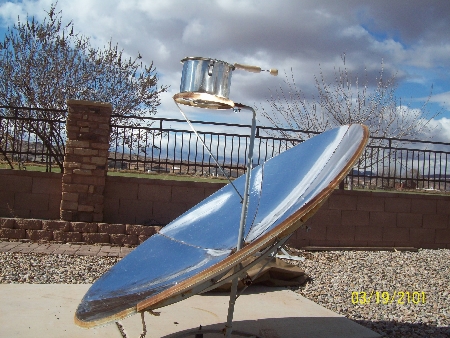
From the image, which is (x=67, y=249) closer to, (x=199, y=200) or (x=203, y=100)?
(x=199, y=200)

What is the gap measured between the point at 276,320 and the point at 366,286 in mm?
1765

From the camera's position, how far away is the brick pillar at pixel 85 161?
7191mm

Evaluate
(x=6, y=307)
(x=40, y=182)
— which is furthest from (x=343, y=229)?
(x=6, y=307)

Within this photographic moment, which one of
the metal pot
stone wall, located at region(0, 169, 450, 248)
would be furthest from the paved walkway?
the metal pot

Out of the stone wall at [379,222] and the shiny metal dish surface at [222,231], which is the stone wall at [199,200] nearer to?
the stone wall at [379,222]

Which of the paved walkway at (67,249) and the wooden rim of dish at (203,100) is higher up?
the wooden rim of dish at (203,100)

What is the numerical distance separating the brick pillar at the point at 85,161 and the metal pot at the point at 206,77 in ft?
16.6

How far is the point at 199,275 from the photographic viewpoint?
2.08 meters

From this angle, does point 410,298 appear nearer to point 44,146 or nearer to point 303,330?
point 303,330

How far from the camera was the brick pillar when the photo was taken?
7.19 meters

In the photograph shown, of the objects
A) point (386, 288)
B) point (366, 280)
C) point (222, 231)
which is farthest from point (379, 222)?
point (222, 231)

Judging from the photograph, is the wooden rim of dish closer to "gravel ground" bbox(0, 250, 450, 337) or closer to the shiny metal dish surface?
the shiny metal dish surface

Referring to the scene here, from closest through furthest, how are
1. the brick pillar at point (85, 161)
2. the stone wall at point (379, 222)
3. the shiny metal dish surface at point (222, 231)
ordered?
the shiny metal dish surface at point (222, 231)
the brick pillar at point (85, 161)
the stone wall at point (379, 222)
